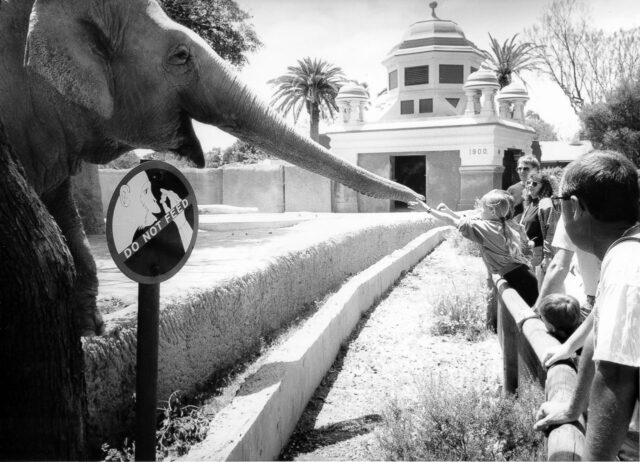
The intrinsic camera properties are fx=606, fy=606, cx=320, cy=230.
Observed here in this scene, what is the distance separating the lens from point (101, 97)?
3125 mm

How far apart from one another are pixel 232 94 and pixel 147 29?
58 cm

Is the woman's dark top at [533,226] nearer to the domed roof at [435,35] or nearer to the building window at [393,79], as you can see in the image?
the domed roof at [435,35]

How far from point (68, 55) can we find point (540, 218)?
4623 mm

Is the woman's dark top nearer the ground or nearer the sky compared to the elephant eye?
nearer the ground

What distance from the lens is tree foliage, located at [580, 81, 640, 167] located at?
28.2m

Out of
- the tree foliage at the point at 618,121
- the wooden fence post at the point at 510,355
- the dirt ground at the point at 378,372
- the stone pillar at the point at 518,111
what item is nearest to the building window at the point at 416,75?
the stone pillar at the point at 518,111

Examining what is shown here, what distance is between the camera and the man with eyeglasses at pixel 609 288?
163cm

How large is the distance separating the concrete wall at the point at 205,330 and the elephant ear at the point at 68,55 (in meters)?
1.14

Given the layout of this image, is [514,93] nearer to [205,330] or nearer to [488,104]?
[488,104]

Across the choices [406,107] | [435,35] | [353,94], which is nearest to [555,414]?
[353,94]

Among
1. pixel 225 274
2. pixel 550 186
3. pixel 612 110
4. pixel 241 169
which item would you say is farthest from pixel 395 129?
pixel 225 274

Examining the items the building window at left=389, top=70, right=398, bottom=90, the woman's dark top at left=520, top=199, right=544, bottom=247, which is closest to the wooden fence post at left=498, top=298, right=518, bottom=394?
the woman's dark top at left=520, top=199, right=544, bottom=247

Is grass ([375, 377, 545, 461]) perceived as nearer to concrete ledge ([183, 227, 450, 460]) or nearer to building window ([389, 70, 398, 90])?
concrete ledge ([183, 227, 450, 460])

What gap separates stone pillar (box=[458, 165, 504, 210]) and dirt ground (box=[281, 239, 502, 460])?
57.7ft
